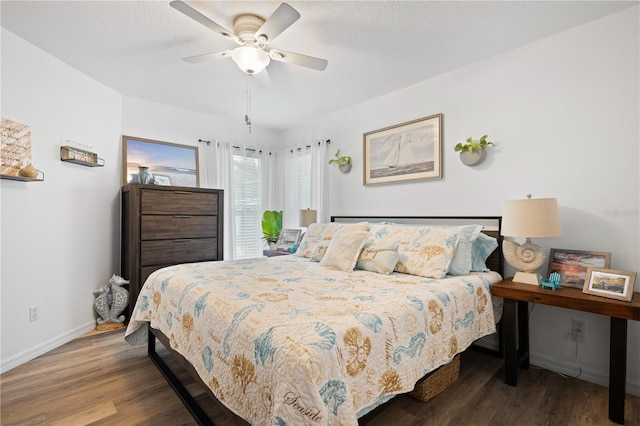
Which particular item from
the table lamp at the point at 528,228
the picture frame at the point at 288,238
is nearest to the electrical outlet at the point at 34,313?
the picture frame at the point at 288,238

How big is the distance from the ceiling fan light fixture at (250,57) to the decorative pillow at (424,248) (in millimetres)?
1735

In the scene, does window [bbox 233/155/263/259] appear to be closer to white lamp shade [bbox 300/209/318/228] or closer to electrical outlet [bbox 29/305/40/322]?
white lamp shade [bbox 300/209/318/228]

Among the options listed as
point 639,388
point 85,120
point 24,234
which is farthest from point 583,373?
point 85,120

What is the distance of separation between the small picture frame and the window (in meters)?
0.93

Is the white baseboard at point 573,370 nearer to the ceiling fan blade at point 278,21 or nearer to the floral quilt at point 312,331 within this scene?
the floral quilt at point 312,331

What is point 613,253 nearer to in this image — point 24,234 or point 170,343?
point 170,343

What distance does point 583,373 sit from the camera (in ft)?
7.20

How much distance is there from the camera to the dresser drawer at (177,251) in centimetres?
329

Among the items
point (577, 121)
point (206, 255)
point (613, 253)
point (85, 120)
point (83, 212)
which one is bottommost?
point (206, 255)

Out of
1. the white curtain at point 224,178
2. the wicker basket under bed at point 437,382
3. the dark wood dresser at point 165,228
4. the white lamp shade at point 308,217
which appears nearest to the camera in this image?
the wicker basket under bed at point 437,382

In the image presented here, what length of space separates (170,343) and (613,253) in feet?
9.89

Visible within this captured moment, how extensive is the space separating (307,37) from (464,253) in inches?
81.4

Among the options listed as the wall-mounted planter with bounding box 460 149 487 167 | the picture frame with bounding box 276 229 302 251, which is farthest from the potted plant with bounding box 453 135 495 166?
the picture frame with bounding box 276 229 302 251

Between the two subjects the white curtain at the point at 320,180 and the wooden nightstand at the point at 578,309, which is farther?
the white curtain at the point at 320,180
